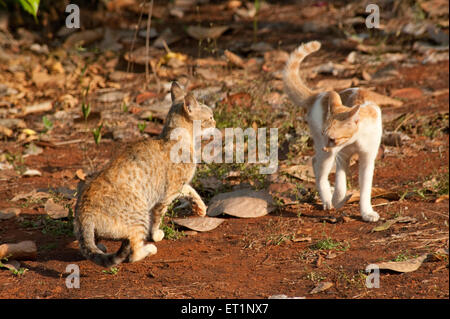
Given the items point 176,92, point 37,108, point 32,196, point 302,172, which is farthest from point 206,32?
point 32,196

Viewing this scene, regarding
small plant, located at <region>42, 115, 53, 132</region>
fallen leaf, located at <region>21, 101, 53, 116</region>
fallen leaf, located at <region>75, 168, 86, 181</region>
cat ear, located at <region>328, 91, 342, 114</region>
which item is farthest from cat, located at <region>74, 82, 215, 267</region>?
fallen leaf, located at <region>21, 101, 53, 116</region>

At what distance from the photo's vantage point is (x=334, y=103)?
19.8ft

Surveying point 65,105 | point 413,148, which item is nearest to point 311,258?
point 413,148

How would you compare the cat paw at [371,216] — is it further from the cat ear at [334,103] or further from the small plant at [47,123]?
the small plant at [47,123]

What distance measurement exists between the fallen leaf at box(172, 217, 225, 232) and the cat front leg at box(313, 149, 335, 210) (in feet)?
3.47

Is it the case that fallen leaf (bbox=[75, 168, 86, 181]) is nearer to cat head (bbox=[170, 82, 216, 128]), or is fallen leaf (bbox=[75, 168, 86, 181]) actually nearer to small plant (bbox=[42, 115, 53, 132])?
small plant (bbox=[42, 115, 53, 132])

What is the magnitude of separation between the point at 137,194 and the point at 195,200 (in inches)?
35.5

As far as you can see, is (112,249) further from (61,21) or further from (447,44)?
(61,21)

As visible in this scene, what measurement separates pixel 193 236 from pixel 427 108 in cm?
469

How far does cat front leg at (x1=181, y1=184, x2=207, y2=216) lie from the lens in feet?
20.3

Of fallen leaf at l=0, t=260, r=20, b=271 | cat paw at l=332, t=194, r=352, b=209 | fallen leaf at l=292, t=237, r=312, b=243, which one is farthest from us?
cat paw at l=332, t=194, r=352, b=209

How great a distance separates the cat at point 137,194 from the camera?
5.14 meters

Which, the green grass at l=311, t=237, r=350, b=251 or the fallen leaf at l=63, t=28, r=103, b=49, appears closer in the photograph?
the green grass at l=311, t=237, r=350, b=251

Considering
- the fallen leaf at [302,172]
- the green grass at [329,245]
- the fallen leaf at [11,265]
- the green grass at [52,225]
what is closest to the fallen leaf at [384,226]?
the green grass at [329,245]
